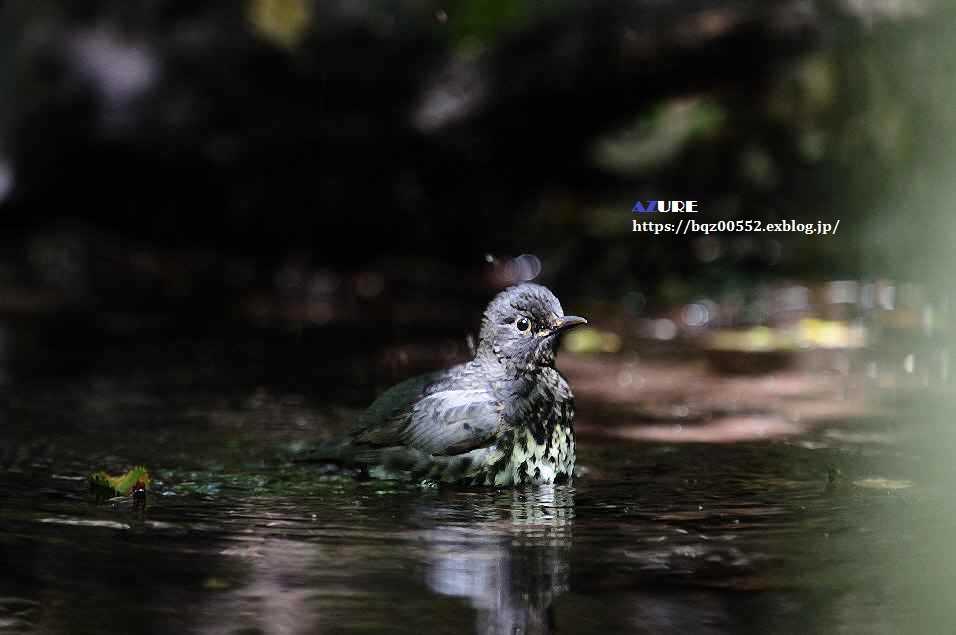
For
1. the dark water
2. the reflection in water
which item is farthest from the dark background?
the reflection in water

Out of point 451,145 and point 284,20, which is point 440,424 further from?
point 284,20

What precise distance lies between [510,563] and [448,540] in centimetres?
34

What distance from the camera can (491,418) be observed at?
553 cm

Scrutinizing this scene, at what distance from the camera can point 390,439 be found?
573 cm

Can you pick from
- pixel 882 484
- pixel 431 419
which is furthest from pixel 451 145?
pixel 882 484

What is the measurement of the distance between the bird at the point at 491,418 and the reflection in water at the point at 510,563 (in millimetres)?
302

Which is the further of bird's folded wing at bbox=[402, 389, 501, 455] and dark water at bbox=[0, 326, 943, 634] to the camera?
bird's folded wing at bbox=[402, 389, 501, 455]

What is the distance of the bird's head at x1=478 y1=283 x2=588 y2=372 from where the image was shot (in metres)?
5.77

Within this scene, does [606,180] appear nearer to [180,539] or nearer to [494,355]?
[494,355]

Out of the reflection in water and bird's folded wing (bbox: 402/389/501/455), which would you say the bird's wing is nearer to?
bird's folded wing (bbox: 402/389/501/455)

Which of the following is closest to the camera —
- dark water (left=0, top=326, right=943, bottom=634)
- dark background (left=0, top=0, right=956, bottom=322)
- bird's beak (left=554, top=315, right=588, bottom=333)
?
dark water (left=0, top=326, right=943, bottom=634)

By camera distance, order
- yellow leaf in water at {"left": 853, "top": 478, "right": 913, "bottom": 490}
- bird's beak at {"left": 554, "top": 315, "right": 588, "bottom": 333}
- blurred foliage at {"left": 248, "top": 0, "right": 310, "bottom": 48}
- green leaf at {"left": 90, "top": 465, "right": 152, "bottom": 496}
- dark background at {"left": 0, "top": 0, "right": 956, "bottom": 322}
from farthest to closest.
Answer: blurred foliage at {"left": 248, "top": 0, "right": 310, "bottom": 48} → dark background at {"left": 0, "top": 0, "right": 956, "bottom": 322} → bird's beak at {"left": 554, "top": 315, "right": 588, "bottom": 333} → yellow leaf in water at {"left": 853, "top": 478, "right": 913, "bottom": 490} → green leaf at {"left": 90, "top": 465, "right": 152, "bottom": 496}

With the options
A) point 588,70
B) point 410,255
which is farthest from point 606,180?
point 410,255

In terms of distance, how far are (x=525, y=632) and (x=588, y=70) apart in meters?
8.72
